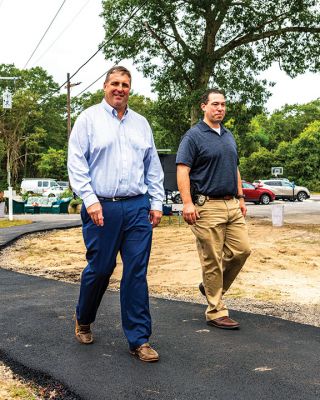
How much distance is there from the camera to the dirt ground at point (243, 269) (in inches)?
242

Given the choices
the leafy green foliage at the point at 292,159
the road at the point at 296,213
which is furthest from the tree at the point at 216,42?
the leafy green foliage at the point at 292,159

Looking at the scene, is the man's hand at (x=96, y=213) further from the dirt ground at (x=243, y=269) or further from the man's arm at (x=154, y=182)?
the dirt ground at (x=243, y=269)

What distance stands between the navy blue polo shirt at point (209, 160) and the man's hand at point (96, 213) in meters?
1.22

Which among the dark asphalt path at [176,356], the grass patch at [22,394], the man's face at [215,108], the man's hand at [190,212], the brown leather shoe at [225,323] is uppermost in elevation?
the man's face at [215,108]

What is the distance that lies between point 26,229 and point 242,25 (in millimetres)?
10234

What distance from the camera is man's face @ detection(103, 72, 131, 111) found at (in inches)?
153

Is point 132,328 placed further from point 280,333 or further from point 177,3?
point 177,3

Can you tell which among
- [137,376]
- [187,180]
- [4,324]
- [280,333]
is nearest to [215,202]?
A: [187,180]

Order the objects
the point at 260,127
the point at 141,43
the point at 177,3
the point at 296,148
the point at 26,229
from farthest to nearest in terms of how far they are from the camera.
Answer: the point at 260,127
the point at 296,148
the point at 141,43
the point at 177,3
the point at 26,229

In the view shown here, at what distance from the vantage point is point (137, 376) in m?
3.56

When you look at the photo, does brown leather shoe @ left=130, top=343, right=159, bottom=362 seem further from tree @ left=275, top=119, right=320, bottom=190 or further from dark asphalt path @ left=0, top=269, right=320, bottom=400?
tree @ left=275, top=119, right=320, bottom=190

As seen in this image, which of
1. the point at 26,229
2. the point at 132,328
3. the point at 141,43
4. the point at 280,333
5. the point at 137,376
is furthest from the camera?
the point at 141,43

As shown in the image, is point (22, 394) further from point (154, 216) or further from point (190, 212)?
point (190, 212)

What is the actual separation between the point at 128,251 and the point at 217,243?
111cm
